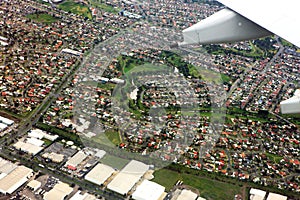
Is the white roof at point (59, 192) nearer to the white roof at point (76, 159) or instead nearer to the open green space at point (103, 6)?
the white roof at point (76, 159)

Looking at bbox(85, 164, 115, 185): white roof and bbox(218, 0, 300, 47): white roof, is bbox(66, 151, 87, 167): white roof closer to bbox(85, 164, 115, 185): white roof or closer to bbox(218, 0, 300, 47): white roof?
bbox(85, 164, 115, 185): white roof

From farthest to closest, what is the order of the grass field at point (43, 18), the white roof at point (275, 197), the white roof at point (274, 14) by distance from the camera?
the grass field at point (43, 18) → the white roof at point (275, 197) → the white roof at point (274, 14)

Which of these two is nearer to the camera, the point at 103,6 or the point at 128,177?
the point at 128,177

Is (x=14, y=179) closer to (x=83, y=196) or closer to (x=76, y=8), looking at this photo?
(x=83, y=196)

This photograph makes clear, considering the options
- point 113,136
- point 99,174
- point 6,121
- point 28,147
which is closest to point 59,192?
point 99,174

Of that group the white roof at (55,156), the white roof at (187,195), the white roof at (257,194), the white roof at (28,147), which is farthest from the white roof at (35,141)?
the white roof at (257,194)

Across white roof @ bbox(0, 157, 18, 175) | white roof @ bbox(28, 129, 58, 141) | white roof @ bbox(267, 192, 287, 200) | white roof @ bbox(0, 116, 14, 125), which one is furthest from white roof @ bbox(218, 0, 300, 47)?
white roof @ bbox(0, 116, 14, 125)

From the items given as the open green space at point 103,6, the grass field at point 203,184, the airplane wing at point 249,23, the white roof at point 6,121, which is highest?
the open green space at point 103,6
